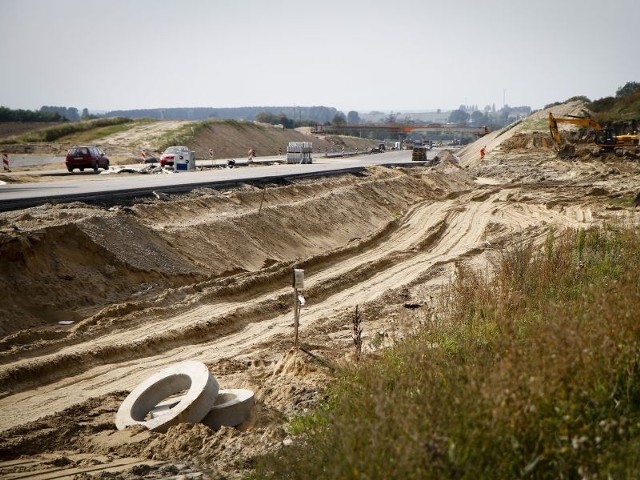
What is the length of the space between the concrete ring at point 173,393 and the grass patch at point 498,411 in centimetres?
192

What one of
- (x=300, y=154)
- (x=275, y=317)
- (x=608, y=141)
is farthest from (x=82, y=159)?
(x=608, y=141)

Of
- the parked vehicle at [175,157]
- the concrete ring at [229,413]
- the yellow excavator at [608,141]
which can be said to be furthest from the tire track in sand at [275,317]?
the yellow excavator at [608,141]

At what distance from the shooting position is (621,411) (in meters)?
6.81

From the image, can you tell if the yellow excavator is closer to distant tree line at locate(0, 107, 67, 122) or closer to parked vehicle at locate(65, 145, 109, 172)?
parked vehicle at locate(65, 145, 109, 172)

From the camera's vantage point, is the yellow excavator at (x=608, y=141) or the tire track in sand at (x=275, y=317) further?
the yellow excavator at (x=608, y=141)

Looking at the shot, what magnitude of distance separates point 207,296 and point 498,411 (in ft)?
37.3

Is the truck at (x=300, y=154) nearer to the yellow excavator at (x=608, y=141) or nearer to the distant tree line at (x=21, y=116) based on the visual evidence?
Result: the yellow excavator at (x=608, y=141)

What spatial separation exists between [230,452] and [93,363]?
5017mm

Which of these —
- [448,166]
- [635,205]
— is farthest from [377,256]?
[448,166]

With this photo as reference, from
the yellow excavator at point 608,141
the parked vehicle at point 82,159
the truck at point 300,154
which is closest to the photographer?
the parked vehicle at point 82,159

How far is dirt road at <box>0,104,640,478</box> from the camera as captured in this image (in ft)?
32.0

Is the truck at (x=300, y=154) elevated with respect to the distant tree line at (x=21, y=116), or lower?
lower

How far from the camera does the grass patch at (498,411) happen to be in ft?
19.0

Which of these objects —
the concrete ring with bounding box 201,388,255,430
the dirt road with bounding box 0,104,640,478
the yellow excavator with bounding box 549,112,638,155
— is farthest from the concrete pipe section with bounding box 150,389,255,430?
the yellow excavator with bounding box 549,112,638,155
